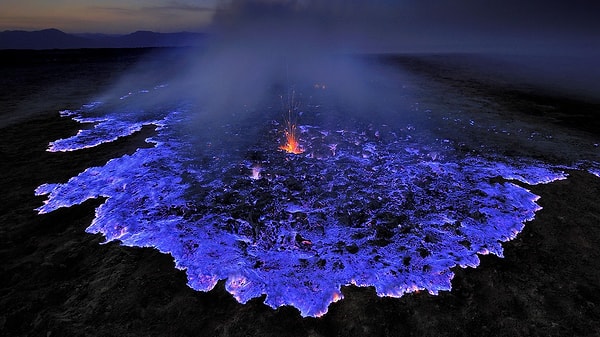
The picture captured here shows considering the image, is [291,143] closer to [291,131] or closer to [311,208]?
[291,131]

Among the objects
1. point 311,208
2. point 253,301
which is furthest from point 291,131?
point 253,301

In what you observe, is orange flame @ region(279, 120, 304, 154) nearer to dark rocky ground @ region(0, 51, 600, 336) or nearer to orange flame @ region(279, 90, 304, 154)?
orange flame @ region(279, 90, 304, 154)

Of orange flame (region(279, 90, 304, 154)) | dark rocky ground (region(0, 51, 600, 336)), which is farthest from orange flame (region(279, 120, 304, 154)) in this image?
dark rocky ground (region(0, 51, 600, 336))

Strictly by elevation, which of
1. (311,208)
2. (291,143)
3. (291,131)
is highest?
(291,131)

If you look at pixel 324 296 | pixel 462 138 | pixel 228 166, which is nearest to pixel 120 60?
pixel 228 166

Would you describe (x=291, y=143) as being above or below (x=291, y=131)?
below

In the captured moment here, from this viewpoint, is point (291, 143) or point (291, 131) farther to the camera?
point (291, 131)

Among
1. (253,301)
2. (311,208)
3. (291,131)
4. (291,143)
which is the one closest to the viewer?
(253,301)

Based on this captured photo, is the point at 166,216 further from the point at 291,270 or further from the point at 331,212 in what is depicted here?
the point at 331,212
